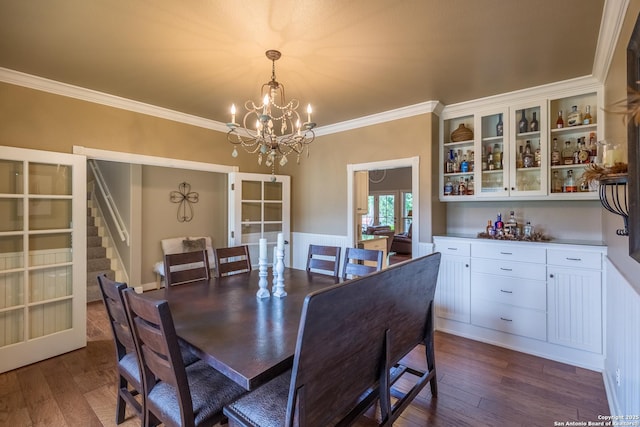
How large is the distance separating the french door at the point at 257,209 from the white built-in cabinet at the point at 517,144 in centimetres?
221

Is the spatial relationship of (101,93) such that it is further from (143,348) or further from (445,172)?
(445,172)

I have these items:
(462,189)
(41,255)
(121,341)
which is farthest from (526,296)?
(41,255)

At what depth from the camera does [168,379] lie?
1.32 meters

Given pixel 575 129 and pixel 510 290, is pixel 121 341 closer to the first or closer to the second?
pixel 510 290

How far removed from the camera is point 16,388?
2.30 meters

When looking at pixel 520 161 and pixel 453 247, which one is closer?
pixel 520 161

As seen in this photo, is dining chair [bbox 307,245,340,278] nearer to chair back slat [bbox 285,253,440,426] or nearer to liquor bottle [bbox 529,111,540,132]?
chair back slat [bbox 285,253,440,426]

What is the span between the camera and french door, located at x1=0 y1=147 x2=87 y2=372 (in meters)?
2.57

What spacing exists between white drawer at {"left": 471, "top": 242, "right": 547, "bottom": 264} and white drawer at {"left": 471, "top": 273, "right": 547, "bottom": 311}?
19 centimetres

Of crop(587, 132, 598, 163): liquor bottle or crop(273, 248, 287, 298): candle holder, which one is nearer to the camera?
crop(273, 248, 287, 298): candle holder

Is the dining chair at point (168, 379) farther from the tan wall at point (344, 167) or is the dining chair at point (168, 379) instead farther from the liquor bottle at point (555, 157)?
the liquor bottle at point (555, 157)

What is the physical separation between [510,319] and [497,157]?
5.44 ft

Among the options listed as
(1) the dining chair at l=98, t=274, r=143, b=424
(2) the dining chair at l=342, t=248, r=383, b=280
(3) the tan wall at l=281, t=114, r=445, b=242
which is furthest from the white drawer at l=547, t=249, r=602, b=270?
(1) the dining chair at l=98, t=274, r=143, b=424

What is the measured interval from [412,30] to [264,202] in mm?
2931
